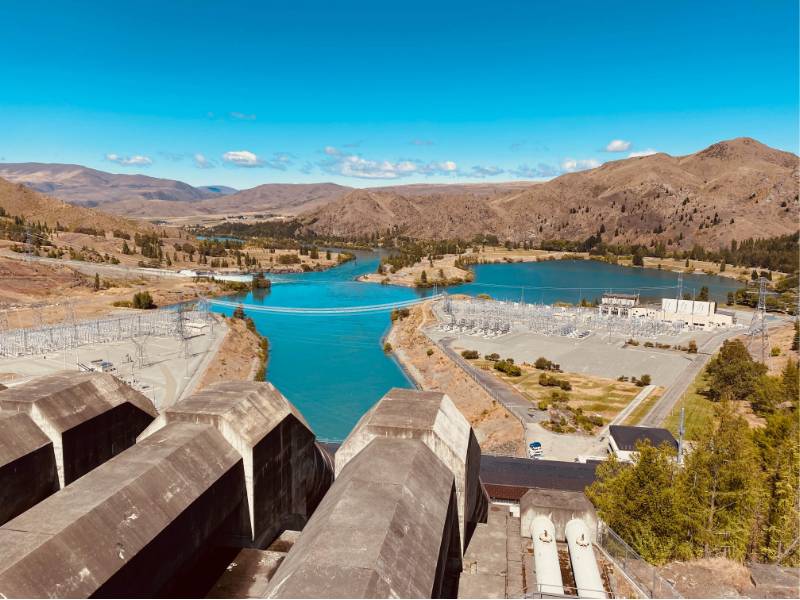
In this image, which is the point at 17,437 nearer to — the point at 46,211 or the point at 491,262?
the point at 491,262

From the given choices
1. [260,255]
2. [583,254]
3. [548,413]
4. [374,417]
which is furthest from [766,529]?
[583,254]

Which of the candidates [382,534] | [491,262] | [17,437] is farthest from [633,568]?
[491,262]

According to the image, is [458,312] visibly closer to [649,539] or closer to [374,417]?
[649,539]

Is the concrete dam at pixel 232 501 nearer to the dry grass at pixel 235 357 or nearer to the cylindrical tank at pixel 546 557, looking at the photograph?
the cylindrical tank at pixel 546 557

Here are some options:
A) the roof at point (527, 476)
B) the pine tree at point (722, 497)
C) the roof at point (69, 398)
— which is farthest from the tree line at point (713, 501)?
the roof at point (69, 398)

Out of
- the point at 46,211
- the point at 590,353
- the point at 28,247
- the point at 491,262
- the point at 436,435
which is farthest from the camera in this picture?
the point at 46,211

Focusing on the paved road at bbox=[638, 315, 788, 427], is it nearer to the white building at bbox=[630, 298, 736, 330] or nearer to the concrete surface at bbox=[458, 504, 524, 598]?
the white building at bbox=[630, 298, 736, 330]
